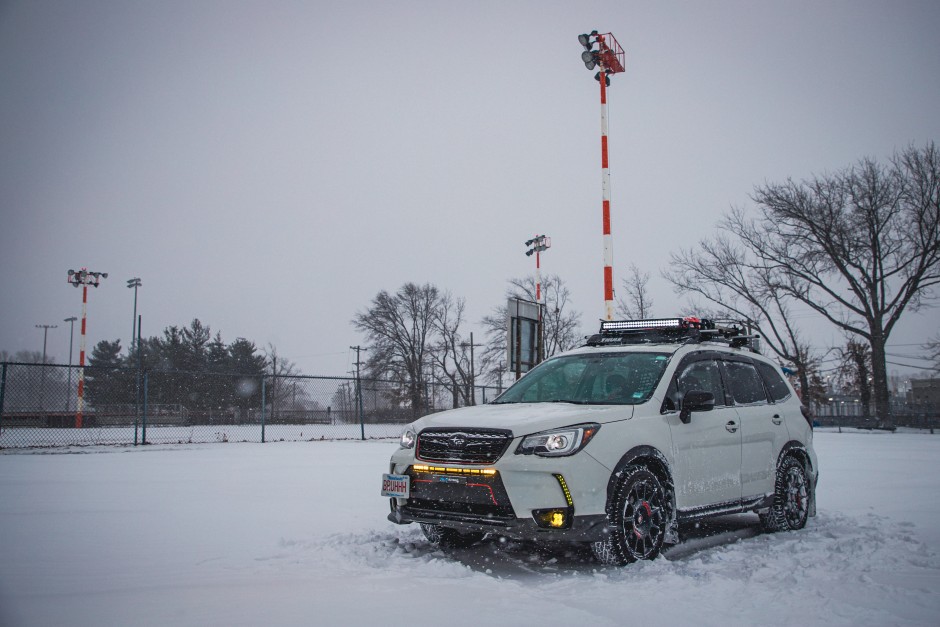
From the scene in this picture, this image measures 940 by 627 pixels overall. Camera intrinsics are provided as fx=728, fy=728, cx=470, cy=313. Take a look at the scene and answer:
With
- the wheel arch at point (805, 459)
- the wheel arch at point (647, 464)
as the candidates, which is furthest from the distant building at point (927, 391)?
the wheel arch at point (647, 464)

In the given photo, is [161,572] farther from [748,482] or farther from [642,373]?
[748,482]

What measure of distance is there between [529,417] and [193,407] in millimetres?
23539

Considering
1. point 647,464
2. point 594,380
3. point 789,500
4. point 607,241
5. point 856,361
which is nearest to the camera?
point 647,464

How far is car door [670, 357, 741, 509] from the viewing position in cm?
596

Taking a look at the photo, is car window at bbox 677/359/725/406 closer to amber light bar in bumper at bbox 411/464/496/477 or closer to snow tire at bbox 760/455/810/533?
snow tire at bbox 760/455/810/533

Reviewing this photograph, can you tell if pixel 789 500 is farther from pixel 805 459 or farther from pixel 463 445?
pixel 463 445

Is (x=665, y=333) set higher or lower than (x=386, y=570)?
higher

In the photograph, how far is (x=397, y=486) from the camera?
5.67 meters

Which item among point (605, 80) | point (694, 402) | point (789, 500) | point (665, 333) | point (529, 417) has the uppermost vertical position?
point (605, 80)

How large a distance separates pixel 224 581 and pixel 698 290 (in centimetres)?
3624

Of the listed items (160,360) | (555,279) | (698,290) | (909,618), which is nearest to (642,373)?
(909,618)

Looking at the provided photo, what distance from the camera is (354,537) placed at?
6.54m

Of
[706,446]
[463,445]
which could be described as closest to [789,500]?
[706,446]

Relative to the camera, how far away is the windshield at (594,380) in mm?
6148
